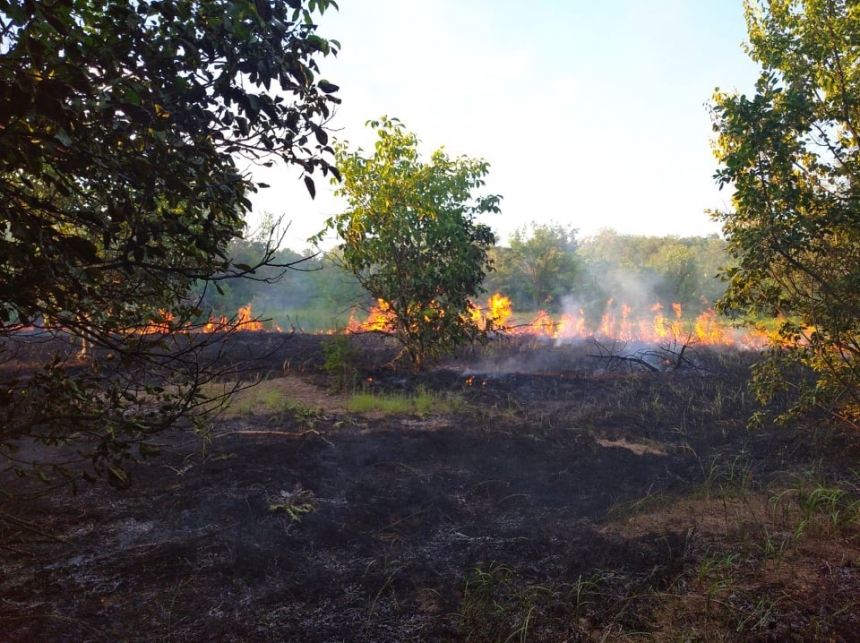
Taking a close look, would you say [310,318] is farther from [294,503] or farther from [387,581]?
[387,581]

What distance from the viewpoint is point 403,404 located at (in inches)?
327

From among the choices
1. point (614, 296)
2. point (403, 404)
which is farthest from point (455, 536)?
point (614, 296)

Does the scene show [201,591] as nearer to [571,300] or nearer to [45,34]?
[45,34]

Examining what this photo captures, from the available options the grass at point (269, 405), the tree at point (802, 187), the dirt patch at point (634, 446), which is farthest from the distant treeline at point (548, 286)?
the tree at point (802, 187)

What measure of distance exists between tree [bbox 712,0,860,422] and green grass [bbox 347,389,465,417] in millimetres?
4258

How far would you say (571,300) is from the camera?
2411cm

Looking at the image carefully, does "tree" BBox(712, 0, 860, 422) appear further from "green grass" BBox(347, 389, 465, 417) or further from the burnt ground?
"green grass" BBox(347, 389, 465, 417)

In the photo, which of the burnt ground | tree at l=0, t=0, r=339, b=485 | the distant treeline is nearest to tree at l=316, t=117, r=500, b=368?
the burnt ground

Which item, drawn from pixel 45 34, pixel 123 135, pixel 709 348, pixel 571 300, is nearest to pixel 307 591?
pixel 123 135

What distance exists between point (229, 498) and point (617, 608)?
3.25 meters

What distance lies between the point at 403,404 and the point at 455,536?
4.06m

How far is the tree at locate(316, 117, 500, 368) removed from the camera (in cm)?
869

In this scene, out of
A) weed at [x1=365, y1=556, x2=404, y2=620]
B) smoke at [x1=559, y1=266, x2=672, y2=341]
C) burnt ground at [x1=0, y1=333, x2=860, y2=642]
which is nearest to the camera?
burnt ground at [x1=0, y1=333, x2=860, y2=642]

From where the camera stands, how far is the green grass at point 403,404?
26.6ft
